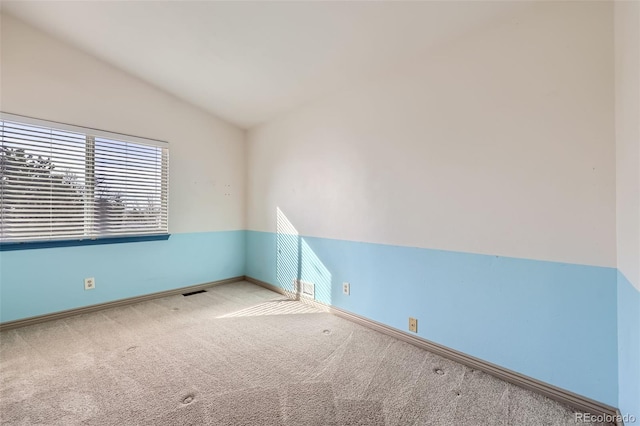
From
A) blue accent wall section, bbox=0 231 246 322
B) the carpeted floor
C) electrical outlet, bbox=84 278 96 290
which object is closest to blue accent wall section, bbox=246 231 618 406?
the carpeted floor

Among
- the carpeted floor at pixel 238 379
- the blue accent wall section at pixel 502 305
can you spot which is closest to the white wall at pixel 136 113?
the carpeted floor at pixel 238 379

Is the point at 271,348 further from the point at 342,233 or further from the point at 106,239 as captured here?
the point at 106,239

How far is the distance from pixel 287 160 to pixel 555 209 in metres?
2.70

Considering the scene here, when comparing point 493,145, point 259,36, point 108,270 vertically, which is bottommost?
point 108,270

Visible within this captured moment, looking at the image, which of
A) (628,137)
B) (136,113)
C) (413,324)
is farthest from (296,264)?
(628,137)

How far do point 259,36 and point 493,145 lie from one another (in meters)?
1.97

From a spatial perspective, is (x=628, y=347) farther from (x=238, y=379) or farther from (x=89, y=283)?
(x=89, y=283)

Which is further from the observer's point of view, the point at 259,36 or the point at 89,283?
the point at 89,283

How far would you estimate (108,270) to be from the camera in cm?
298

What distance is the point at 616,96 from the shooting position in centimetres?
143

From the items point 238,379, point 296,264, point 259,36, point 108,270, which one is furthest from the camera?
point 296,264

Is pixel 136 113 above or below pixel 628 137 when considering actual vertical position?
above

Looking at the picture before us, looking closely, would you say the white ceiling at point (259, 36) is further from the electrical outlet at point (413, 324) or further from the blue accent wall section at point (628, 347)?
the electrical outlet at point (413, 324)

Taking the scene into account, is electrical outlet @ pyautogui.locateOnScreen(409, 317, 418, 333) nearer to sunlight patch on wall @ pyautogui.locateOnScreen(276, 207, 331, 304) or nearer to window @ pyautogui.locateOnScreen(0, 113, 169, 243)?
sunlight patch on wall @ pyautogui.locateOnScreen(276, 207, 331, 304)
